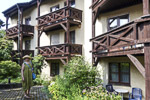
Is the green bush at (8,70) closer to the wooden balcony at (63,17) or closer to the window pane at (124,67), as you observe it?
the wooden balcony at (63,17)

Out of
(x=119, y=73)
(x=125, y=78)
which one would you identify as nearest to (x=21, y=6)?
(x=119, y=73)

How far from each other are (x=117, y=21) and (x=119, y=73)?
3425 millimetres

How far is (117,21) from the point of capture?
879cm

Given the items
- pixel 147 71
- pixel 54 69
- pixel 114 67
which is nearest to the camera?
pixel 147 71

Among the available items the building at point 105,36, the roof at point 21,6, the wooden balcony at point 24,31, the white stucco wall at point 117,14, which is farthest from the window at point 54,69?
the roof at point 21,6

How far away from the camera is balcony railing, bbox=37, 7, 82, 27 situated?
10.4 m

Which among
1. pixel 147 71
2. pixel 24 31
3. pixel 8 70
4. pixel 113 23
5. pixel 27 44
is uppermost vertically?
pixel 24 31

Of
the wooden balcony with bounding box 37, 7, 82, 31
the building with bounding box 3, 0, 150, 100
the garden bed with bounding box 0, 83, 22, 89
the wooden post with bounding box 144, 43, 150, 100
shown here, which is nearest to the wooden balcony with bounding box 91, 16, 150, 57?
the building with bounding box 3, 0, 150, 100

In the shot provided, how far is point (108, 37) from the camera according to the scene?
6.87 m

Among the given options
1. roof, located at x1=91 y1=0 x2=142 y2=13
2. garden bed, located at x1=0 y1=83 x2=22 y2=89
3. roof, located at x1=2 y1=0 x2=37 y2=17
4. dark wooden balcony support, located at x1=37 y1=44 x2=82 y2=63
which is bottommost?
garden bed, located at x1=0 y1=83 x2=22 y2=89

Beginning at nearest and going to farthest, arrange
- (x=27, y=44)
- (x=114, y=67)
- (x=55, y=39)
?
(x=114, y=67)
(x=55, y=39)
(x=27, y=44)

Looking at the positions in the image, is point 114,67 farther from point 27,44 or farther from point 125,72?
point 27,44

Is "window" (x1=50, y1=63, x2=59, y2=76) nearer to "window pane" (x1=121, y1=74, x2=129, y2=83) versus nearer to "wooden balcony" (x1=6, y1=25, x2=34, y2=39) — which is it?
"wooden balcony" (x1=6, y1=25, x2=34, y2=39)

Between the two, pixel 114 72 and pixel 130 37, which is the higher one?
pixel 130 37
